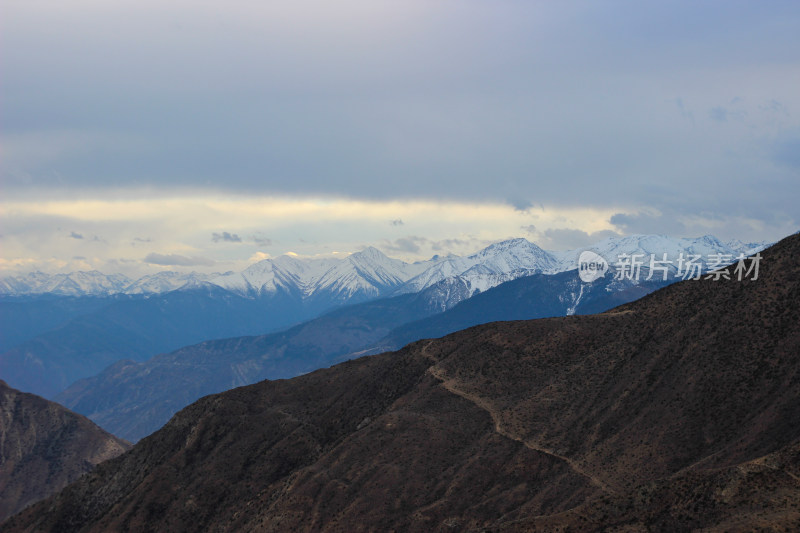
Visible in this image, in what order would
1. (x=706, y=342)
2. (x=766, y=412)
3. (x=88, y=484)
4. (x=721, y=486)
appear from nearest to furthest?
(x=721, y=486) → (x=766, y=412) → (x=706, y=342) → (x=88, y=484)

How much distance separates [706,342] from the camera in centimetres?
11494

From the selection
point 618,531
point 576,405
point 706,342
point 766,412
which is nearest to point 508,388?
point 576,405

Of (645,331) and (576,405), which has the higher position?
(645,331)

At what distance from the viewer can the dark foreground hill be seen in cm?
7994

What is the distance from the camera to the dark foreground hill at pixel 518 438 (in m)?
79.9

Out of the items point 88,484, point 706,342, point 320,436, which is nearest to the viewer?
point 706,342

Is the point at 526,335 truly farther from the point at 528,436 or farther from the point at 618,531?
the point at 618,531

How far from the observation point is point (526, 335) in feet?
497

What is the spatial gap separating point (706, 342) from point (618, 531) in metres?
56.9

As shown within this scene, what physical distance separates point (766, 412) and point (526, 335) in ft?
209

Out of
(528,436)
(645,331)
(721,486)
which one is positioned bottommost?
(528,436)

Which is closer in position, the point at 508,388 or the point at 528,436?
the point at 528,436

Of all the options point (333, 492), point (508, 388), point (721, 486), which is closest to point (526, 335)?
point (508, 388)

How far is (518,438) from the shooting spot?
115625 mm
